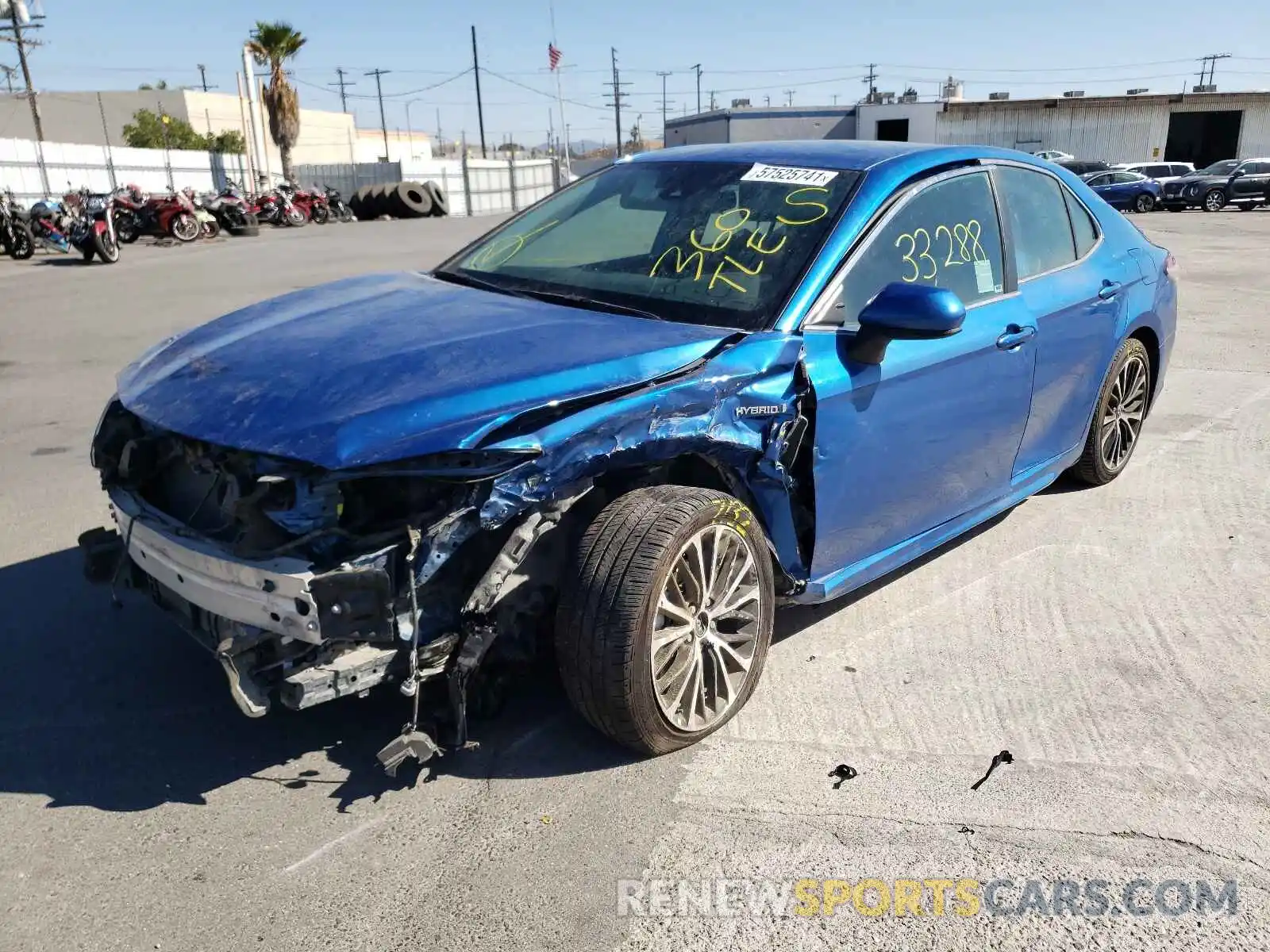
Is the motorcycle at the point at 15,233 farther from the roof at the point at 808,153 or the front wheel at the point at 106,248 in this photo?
the roof at the point at 808,153

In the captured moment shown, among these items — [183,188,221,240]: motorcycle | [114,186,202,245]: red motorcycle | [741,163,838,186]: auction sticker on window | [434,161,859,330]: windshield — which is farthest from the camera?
[183,188,221,240]: motorcycle

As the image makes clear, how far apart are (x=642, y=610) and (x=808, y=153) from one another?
6.86 feet

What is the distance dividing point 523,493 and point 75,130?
77123 millimetres

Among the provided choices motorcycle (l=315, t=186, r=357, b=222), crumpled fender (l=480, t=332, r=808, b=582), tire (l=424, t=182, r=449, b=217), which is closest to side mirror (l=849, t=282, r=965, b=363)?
crumpled fender (l=480, t=332, r=808, b=582)

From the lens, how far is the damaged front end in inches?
100.0

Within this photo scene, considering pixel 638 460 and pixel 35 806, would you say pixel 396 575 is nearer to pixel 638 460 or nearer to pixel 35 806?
pixel 638 460

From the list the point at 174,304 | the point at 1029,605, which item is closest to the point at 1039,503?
the point at 1029,605

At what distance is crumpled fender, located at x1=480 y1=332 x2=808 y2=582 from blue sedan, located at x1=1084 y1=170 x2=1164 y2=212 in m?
32.6

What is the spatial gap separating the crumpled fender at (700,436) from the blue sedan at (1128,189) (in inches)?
1282

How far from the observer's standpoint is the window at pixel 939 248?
3459mm

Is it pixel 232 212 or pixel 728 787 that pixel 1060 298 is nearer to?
pixel 728 787

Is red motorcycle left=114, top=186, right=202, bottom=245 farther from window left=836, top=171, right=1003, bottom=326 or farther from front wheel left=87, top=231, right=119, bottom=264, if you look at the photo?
window left=836, top=171, right=1003, bottom=326

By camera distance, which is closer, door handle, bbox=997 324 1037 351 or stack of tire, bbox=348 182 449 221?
door handle, bbox=997 324 1037 351

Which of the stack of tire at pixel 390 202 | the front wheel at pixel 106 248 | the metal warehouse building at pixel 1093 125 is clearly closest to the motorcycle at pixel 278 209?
A: the stack of tire at pixel 390 202
